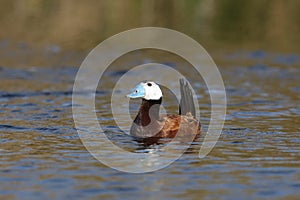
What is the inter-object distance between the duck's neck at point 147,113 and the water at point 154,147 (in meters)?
0.31

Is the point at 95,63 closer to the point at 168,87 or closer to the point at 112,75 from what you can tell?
the point at 112,75

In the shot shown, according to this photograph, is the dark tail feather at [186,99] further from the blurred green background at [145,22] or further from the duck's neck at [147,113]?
the blurred green background at [145,22]

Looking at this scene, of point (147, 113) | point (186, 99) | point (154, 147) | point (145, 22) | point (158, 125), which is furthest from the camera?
point (145, 22)

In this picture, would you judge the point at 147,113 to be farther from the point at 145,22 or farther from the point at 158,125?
the point at 145,22

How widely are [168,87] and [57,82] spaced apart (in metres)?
1.96

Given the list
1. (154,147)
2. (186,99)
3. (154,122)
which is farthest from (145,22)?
(154,147)

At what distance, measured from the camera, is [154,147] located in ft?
29.3

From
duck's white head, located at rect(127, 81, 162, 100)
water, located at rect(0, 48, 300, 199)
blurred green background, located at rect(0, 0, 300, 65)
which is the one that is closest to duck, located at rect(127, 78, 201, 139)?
duck's white head, located at rect(127, 81, 162, 100)

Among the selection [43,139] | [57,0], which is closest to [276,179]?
[43,139]

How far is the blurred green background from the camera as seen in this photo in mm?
16859

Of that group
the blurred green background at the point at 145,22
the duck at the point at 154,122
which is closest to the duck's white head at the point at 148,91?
the duck at the point at 154,122

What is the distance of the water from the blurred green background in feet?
10.1

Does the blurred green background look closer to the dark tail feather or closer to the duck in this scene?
the dark tail feather

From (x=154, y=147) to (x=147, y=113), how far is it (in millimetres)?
844
